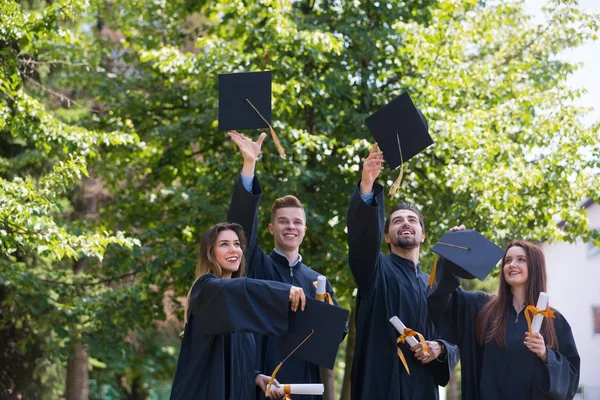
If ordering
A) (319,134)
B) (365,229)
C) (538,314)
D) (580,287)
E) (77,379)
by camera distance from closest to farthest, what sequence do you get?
(538,314)
(365,229)
(319,134)
(77,379)
(580,287)

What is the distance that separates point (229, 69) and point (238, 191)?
5.51 m

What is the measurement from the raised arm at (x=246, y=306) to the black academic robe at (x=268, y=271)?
893 mm

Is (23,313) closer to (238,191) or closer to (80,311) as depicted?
(80,311)

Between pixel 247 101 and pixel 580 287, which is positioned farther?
pixel 580 287

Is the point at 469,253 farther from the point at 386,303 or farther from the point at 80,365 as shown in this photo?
the point at 80,365

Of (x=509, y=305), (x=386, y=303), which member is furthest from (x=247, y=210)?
(x=509, y=305)

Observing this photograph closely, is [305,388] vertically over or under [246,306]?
under

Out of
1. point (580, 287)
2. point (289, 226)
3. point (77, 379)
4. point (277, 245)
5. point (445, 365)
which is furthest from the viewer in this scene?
point (580, 287)

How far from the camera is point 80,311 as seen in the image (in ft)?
37.4

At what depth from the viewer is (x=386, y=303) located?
231 inches

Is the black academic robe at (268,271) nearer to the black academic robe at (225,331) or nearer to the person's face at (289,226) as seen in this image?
the person's face at (289,226)

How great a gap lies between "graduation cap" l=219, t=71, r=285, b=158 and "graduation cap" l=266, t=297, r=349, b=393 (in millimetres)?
1776

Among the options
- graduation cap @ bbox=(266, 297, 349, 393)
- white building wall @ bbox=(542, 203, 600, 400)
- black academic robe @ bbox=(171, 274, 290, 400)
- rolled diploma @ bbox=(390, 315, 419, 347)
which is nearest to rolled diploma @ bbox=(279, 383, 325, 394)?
graduation cap @ bbox=(266, 297, 349, 393)

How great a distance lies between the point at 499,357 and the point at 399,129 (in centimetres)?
163
